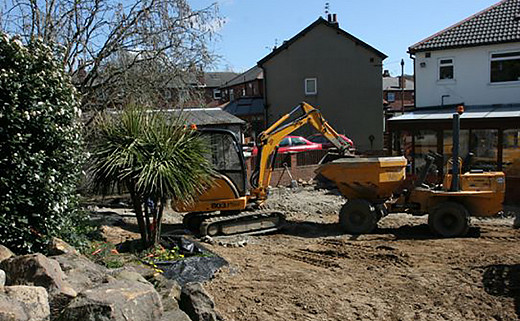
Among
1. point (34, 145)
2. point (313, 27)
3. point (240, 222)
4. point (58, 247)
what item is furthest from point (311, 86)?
point (58, 247)

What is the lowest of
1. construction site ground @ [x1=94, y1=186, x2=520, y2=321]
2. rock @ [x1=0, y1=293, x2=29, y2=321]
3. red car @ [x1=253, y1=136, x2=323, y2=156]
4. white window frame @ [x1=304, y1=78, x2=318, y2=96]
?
construction site ground @ [x1=94, y1=186, x2=520, y2=321]

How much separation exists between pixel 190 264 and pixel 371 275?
120 inches

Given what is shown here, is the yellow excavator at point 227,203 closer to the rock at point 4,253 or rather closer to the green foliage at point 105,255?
the green foliage at point 105,255

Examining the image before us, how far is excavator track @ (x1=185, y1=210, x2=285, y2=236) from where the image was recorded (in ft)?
36.1

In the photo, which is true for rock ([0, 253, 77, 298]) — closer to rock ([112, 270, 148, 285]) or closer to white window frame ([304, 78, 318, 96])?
rock ([112, 270, 148, 285])

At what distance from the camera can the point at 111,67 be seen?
10992 mm

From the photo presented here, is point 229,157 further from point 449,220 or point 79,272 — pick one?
point 79,272

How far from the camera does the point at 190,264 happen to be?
779cm

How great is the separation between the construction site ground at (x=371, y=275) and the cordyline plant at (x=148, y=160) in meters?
1.60

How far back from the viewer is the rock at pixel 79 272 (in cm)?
508

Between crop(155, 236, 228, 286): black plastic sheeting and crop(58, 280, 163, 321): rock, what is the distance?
2.57 meters

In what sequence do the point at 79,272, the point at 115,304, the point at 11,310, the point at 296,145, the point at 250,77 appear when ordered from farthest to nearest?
1. the point at 250,77
2. the point at 296,145
3. the point at 79,272
4. the point at 115,304
5. the point at 11,310

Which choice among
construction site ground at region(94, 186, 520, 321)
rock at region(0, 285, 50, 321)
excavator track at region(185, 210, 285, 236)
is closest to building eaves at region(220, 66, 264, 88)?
excavator track at region(185, 210, 285, 236)

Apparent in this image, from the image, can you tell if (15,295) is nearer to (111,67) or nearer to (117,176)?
(117,176)
